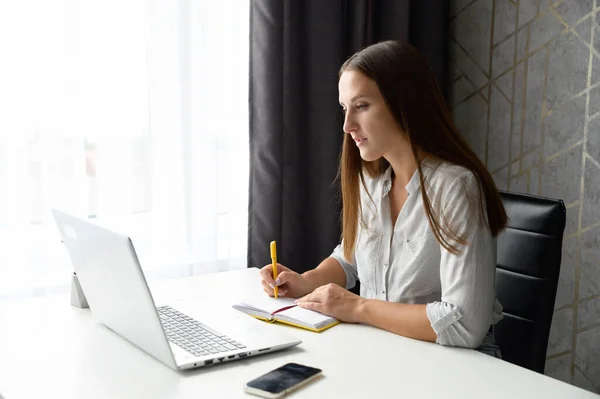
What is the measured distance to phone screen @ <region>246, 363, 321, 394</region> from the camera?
1.08 meters

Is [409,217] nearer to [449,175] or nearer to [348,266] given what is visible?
[449,175]

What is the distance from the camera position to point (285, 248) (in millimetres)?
2447

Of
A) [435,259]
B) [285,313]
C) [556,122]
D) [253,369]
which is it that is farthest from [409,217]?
[556,122]

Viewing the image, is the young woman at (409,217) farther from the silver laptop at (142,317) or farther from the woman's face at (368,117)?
the silver laptop at (142,317)

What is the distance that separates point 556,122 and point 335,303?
152 centimetres

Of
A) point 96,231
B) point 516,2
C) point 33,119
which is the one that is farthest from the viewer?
point 516,2

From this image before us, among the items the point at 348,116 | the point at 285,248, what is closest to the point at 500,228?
the point at 348,116

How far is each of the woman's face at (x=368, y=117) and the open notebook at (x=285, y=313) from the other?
0.39 metres

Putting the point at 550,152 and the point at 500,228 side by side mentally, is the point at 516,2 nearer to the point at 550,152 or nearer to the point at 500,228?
the point at 550,152

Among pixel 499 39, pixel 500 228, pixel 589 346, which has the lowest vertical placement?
pixel 589 346

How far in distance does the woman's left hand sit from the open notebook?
Result: 1 centimetres

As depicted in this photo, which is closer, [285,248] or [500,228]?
[500,228]

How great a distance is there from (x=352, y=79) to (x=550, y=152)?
1340 millimetres

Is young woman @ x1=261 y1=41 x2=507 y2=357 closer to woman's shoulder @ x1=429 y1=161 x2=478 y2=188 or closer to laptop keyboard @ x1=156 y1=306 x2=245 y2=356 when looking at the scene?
woman's shoulder @ x1=429 y1=161 x2=478 y2=188
